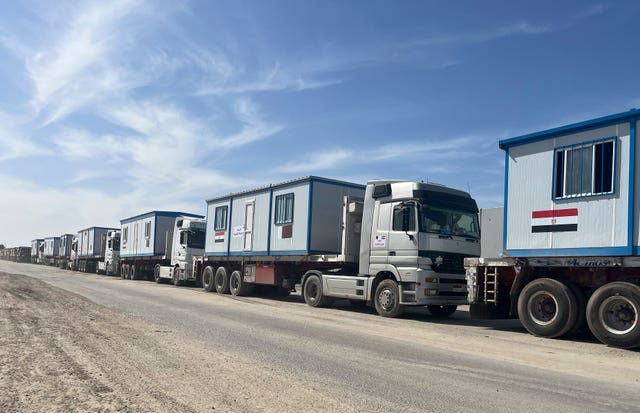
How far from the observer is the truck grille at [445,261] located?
13.4 m

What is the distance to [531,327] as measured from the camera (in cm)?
1091

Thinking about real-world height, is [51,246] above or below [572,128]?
below

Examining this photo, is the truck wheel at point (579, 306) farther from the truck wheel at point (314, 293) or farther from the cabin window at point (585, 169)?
the truck wheel at point (314, 293)

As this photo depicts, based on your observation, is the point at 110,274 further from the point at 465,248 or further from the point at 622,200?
the point at 622,200

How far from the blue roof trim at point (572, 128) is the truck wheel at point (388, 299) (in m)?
4.50

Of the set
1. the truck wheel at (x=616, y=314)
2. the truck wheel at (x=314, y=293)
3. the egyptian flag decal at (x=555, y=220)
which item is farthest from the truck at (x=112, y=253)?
the truck wheel at (x=616, y=314)

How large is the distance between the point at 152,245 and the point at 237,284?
13.2 meters

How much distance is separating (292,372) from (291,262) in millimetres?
11655

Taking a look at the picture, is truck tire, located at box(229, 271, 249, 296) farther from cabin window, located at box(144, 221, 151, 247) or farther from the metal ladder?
cabin window, located at box(144, 221, 151, 247)

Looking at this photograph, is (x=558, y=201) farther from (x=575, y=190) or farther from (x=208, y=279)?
(x=208, y=279)

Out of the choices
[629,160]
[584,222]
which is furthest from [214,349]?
[629,160]

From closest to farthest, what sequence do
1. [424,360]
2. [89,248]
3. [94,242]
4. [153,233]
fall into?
[424,360] < [153,233] < [94,242] < [89,248]

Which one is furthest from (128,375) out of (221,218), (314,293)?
(221,218)

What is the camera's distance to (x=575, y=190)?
1036cm
